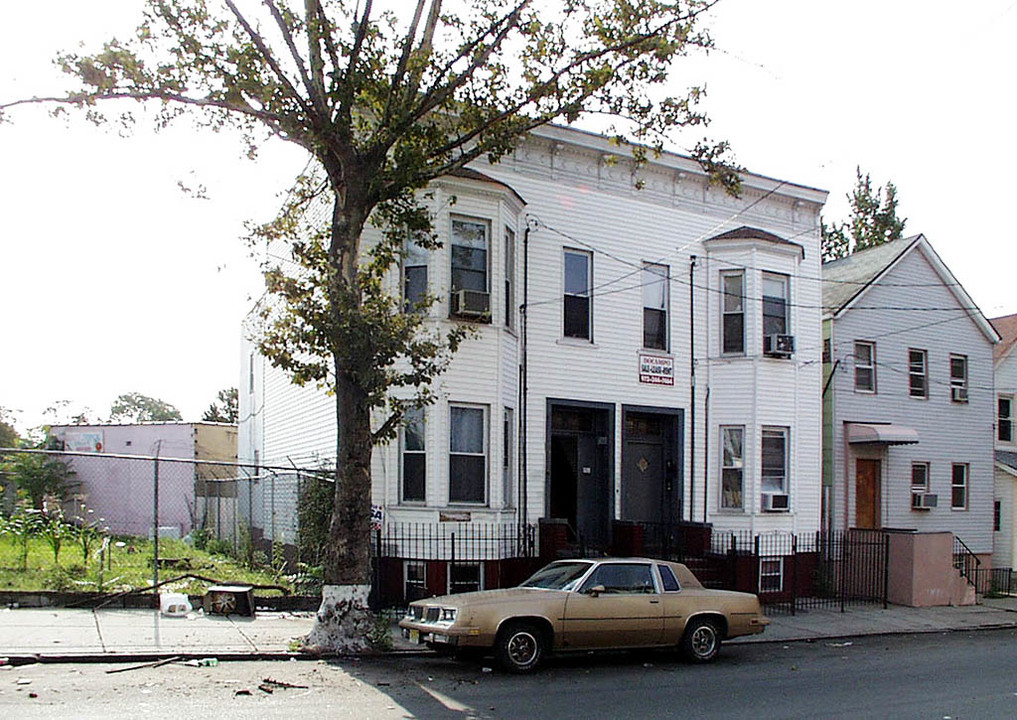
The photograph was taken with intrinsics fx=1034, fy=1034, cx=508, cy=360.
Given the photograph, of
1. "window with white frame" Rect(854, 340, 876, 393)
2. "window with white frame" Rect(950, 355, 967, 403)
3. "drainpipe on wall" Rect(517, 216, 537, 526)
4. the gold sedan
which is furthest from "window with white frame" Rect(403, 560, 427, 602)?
"window with white frame" Rect(950, 355, 967, 403)

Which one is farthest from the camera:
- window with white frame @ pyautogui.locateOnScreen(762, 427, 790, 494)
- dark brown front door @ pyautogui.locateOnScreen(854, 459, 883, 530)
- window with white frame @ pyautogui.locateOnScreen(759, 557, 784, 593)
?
dark brown front door @ pyautogui.locateOnScreen(854, 459, 883, 530)

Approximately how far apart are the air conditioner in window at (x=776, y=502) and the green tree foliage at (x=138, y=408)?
108m

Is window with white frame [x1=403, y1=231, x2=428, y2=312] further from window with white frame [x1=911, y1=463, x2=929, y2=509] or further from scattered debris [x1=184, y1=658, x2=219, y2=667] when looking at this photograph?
window with white frame [x1=911, y1=463, x2=929, y2=509]

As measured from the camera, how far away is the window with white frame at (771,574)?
68.7ft

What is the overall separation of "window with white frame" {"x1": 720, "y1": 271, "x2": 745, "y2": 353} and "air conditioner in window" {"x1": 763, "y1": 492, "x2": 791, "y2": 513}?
305 cm

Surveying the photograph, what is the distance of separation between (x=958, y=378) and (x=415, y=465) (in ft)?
53.9

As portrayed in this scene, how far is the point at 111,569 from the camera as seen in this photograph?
1753 centimetres

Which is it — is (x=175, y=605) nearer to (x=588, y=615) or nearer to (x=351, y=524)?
(x=351, y=524)

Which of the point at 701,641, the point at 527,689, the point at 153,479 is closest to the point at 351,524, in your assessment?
the point at 527,689

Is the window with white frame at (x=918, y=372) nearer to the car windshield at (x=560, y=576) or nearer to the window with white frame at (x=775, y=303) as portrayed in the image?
the window with white frame at (x=775, y=303)

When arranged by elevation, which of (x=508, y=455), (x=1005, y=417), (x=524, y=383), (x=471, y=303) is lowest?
(x=508, y=455)

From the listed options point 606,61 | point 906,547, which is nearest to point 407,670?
point 606,61

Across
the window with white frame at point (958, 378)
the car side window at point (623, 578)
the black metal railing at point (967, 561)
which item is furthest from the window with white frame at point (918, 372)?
the car side window at point (623, 578)

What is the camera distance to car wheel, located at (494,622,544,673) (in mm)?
12266
